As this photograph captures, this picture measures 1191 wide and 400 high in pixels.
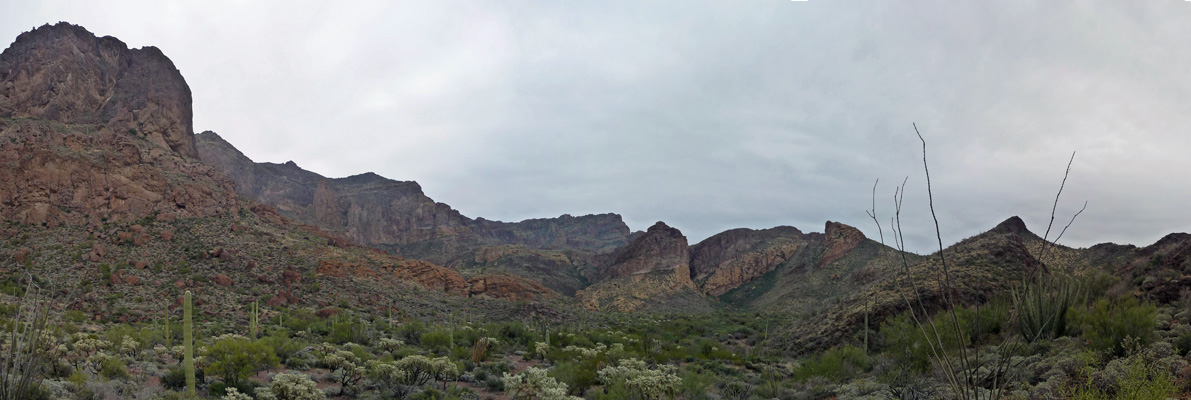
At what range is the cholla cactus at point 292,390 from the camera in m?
8.23

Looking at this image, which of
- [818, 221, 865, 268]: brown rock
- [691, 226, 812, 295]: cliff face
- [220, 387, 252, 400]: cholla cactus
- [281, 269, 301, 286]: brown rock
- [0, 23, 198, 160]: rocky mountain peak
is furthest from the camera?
[691, 226, 812, 295]: cliff face

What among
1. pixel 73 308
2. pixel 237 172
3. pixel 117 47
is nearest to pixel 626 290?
pixel 73 308

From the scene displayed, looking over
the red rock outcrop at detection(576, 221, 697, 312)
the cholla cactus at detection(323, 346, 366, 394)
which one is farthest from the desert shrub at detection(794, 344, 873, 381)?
the red rock outcrop at detection(576, 221, 697, 312)

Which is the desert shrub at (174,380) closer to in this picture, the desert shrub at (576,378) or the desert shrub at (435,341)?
the desert shrub at (576,378)

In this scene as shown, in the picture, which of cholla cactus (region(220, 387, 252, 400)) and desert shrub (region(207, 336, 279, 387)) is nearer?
cholla cactus (region(220, 387, 252, 400))

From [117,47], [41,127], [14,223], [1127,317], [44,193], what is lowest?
[1127,317]

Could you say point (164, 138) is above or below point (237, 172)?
below

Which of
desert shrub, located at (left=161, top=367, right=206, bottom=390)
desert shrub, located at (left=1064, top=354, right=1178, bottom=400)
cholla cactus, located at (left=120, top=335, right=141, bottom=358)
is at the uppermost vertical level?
desert shrub, located at (left=1064, top=354, right=1178, bottom=400)

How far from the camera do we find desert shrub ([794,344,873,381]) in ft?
43.7

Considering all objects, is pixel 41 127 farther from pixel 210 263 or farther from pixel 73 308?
pixel 73 308

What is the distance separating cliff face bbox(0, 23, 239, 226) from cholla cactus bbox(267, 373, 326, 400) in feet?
131

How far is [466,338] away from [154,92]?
183 ft

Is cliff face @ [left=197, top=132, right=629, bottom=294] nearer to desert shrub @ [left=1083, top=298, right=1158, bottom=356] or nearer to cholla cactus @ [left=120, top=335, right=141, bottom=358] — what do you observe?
cholla cactus @ [left=120, top=335, right=141, bottom=358]

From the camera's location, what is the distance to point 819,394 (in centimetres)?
1149
